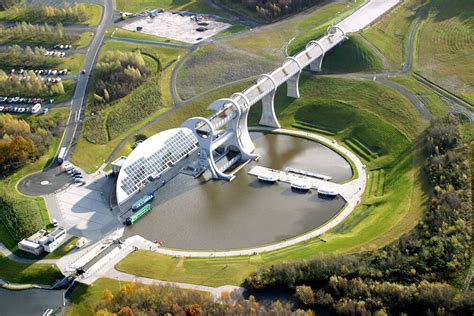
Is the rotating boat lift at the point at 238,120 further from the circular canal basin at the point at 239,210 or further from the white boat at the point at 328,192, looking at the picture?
the white boat at the point at 328,192

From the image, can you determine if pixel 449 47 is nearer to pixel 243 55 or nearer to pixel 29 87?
pixel 243 55

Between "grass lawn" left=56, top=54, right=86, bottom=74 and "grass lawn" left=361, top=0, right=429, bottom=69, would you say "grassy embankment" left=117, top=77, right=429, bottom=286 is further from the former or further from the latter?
"grass lawn" left=56, top=54, right=86, bottom=74

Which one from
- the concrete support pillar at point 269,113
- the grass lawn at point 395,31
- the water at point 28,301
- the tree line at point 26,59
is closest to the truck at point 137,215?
the water at point 28,301

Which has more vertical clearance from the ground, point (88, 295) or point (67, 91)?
point (67, 91)

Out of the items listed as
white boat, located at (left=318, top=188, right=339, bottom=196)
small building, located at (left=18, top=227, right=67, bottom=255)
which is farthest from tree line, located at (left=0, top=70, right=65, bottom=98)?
white boat, located at (left=318, top=188, right=339, bottom=196)

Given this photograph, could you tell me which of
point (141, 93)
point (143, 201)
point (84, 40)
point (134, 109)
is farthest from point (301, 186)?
point (84, 40)
